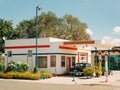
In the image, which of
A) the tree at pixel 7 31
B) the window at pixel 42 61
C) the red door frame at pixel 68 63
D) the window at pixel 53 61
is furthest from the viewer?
the tree at pixel 7 31

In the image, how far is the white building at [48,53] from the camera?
1481 inches

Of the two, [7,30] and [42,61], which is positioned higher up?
[7,30]

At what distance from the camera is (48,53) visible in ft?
125

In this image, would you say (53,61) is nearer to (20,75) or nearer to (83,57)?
(20,75)

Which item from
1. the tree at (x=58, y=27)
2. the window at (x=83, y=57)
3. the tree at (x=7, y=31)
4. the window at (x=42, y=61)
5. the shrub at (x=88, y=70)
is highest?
the tree at (x=58, y=27)

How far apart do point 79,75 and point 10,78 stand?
25.7ft

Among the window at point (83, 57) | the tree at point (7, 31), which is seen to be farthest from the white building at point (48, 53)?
the tree at point (7, 31)

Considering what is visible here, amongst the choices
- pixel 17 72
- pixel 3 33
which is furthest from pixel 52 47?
pixel 3 33

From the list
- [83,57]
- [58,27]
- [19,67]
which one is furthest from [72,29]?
[19,67]

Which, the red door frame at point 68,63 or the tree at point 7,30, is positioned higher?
the tree at point 7,30

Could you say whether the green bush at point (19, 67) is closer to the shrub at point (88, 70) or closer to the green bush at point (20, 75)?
the green bush at point (20, 75)

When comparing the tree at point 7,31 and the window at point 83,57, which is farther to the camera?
the tree at point 7,31

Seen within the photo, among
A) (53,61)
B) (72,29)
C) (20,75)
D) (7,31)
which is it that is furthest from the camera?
(72,29)

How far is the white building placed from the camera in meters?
37.6
